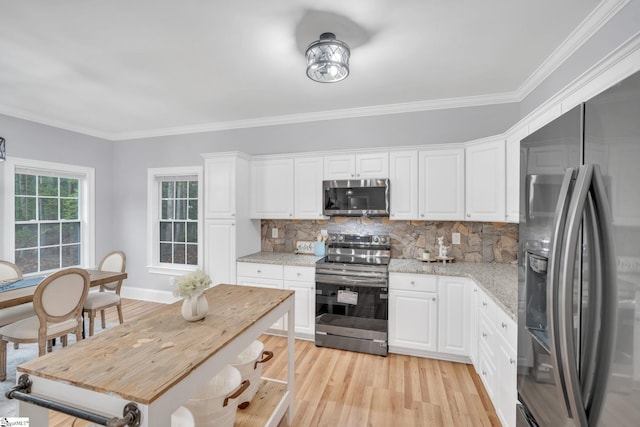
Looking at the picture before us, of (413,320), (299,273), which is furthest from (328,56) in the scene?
(413,320)

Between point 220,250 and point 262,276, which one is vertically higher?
point 220,250

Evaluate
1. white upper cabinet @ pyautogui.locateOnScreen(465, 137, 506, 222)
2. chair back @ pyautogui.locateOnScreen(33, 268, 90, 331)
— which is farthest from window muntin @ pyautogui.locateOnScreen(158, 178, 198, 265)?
white upper cabinet @ pyautogui.locateOnScreen(465, 137, 506, 222)

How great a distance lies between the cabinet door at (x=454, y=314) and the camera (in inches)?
109

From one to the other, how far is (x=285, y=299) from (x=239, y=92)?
7.63 feet

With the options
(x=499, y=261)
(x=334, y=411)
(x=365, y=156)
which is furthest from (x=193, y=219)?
(x=499, y=261)

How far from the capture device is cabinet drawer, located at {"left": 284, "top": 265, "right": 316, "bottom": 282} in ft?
10.7

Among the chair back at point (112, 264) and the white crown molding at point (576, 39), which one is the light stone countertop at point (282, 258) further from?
the white crown molding at point (576, 39)

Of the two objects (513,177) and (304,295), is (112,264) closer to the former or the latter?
(304,295)

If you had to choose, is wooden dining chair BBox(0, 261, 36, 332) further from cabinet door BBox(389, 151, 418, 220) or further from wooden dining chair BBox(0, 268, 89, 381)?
cabinet door BBox(389, 151, 418, 220)

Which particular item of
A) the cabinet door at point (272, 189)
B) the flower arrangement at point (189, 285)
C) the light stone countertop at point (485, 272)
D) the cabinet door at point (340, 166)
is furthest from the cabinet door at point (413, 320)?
the flower arrangement at point (189, 285)

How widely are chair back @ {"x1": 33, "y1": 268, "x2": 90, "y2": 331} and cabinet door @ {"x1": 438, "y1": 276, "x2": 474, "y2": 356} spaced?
11.0 feet

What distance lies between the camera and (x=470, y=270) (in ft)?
9.35

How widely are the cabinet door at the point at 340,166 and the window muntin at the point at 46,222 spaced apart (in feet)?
12.8

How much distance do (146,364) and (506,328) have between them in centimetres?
194
